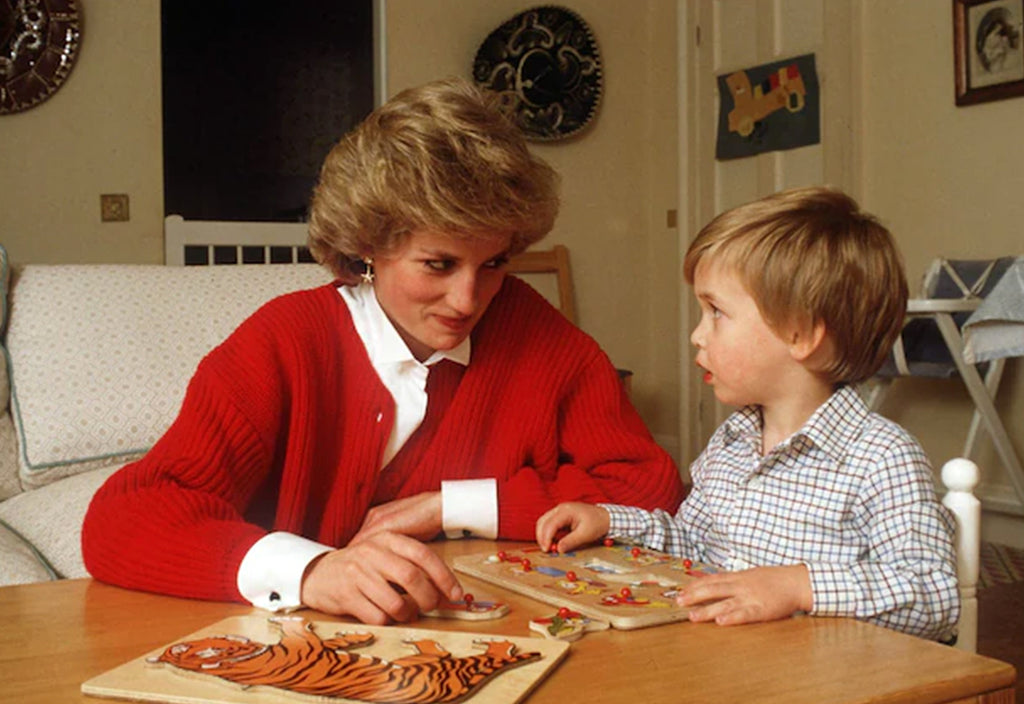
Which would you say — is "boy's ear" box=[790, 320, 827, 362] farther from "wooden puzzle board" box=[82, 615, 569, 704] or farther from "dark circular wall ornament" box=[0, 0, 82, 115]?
"dark circular wall ornament" box=[0, 0, 82, 115]

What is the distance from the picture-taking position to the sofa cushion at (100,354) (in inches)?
82.8

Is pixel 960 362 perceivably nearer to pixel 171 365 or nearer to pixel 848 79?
pixel 848 79

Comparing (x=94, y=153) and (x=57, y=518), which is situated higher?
(x=94, y=153)

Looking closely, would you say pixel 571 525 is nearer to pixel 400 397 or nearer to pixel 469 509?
pixel 469 509

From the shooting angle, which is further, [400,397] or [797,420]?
[400,397]

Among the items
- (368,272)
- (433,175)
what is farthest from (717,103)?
(433,175)

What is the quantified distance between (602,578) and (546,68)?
4.79m

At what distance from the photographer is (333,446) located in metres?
1.33

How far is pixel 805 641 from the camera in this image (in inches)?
34.1

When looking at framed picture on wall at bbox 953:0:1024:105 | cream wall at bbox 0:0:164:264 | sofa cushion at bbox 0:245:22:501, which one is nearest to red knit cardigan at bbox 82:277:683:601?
sofa cushion at bbox 0:245:22:501

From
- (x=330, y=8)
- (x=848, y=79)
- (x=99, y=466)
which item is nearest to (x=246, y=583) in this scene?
(x=99, y=466)

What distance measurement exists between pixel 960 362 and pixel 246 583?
3.22 metres

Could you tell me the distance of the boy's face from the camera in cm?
123

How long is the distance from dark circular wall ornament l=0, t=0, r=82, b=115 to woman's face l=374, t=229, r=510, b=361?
3540 mm
